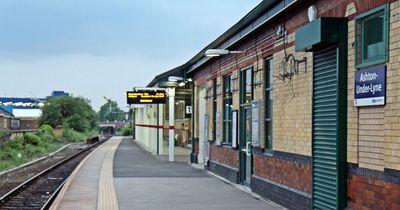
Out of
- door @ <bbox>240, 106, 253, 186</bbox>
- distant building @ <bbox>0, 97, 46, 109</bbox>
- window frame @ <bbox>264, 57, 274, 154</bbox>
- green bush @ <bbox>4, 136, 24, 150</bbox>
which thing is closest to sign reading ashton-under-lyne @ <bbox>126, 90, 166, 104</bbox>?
green bush @ <bbox>4, 136, 24, 150</bbox>

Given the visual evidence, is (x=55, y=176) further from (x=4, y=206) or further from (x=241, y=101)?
(x=241, y=101)

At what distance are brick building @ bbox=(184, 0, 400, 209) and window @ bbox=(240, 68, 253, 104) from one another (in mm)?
26

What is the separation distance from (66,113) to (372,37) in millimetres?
85241

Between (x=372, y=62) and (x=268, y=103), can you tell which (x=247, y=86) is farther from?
(x=372, y=62)

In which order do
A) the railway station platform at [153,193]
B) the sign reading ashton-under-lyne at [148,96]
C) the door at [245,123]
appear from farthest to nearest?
the sign reading ashton-under-lyne at [148,96]
the door at [245,123]
the railway station platform at [153,193]

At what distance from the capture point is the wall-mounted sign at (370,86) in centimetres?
723

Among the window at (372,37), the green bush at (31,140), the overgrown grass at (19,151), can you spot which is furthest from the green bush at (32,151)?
the window at (372,37)

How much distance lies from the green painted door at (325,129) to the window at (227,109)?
8334 mm

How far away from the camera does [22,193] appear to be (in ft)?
58.1

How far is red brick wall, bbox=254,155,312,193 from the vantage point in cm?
1020

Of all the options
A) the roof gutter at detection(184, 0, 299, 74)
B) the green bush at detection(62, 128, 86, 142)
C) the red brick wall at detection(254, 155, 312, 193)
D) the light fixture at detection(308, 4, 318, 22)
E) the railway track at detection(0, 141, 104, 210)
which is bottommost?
the green bush at detection(62, 128, 86, 142)

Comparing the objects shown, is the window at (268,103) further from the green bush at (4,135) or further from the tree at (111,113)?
the tree at (111,113)

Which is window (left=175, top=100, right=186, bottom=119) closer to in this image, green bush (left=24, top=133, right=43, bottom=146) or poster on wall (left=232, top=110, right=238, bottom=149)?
green bush (left=24, top=133, right=43, bottom=146)

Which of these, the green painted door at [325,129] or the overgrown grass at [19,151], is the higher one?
the green painted door at [325,129]
